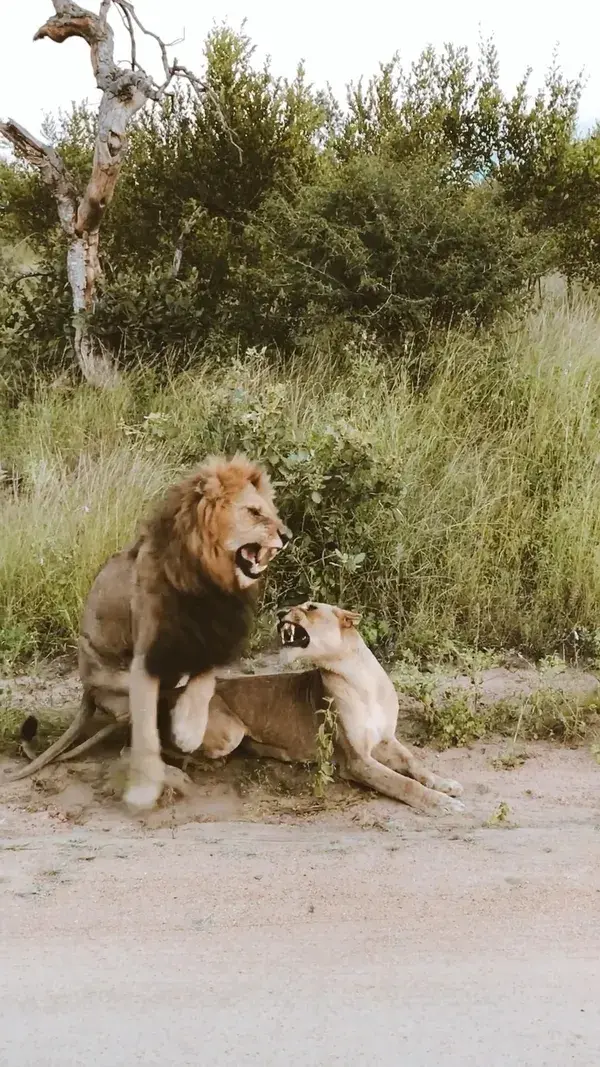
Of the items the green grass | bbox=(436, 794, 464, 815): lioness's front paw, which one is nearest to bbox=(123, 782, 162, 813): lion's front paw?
bbox=(436, 794, 464, 815): lioness's front paw

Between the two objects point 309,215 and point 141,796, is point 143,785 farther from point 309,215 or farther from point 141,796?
point 309,215

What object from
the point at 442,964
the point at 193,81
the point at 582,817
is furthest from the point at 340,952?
the point at 193,81

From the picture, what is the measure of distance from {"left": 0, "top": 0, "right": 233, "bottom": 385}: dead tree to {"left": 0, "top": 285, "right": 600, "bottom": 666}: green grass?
1814mm

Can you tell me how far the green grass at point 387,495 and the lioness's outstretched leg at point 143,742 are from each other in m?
1.75

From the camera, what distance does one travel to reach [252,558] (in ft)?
12.1

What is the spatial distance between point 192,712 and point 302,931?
103 centimetres

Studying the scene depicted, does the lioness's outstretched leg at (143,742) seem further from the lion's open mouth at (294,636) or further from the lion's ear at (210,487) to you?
the lion's ear at (210,487)

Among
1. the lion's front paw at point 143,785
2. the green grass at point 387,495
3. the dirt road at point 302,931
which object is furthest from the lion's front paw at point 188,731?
the green grass at point 387,495

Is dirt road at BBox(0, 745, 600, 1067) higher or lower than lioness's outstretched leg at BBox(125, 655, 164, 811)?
lower

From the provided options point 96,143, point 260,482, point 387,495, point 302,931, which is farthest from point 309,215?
point 302,931

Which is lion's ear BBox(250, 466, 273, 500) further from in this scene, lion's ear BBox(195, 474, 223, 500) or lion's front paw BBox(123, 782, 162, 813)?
lion's front paw BBox(123, 782, 162, 813)

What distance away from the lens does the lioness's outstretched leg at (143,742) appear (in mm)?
3723

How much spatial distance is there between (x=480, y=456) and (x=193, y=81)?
16.0ft

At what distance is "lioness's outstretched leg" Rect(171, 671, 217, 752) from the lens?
3809mm
